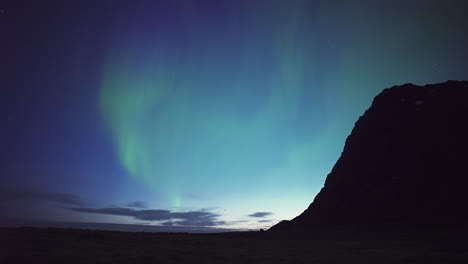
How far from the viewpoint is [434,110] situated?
187 feet

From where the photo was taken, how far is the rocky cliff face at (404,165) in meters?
45.2

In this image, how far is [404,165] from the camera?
2035 inches

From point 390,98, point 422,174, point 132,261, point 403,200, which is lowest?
point 132,261

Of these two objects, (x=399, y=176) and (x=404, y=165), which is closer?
(x=399, y=176)

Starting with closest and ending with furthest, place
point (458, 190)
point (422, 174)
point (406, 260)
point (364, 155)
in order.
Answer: point (406, 260) < point (458, 190) < point (422, 174) < point (364, 155)

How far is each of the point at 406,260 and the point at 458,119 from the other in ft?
178

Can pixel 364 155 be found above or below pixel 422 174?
above

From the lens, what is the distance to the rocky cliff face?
148 feet

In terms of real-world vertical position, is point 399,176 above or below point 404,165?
below

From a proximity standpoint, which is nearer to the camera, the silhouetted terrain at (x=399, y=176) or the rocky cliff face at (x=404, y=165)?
the silhouetted terrain at (x=399, y=176)

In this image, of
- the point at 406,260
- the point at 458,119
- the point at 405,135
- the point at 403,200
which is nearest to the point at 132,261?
the point at 406,260

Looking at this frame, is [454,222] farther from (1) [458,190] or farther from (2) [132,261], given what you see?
(2) [132,261]

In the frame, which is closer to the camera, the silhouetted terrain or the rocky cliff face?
the silhouetted terrain

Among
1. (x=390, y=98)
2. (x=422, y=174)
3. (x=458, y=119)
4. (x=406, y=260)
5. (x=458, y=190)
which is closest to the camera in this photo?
(x=406, y=260)
